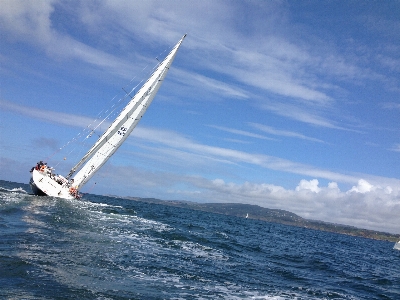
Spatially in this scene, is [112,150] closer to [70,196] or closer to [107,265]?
[70,196]

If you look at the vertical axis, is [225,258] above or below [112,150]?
below

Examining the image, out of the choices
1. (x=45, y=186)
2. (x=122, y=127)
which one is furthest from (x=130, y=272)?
(x=122, y=127)

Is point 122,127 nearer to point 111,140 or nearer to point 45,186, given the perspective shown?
point 111,140

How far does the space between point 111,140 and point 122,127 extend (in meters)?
2.57

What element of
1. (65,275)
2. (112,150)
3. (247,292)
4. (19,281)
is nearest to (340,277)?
(247,292)

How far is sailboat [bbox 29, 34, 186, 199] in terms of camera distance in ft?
150

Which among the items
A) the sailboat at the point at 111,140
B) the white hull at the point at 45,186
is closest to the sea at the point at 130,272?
the white hull at the point at 45,186

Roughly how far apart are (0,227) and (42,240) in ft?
11.0

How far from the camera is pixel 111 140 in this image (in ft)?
158

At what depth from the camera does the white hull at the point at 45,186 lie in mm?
41500

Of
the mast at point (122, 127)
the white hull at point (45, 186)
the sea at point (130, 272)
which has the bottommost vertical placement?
the sea at point (130, 272)

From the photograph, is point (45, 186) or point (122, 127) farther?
point (122, 127)

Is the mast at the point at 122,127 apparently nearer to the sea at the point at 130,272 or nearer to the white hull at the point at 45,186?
the white hull at the point at 45,186

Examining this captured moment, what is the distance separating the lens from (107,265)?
14070mm
